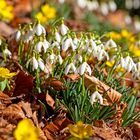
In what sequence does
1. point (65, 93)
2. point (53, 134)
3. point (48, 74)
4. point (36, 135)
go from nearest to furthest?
point (36, 135)
point (53, 134)
point (65, 93)
point (48, 74)

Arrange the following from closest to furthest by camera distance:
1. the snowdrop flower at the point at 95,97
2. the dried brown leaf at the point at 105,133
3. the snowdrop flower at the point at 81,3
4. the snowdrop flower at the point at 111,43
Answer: the dried brown leaf at the point at 105,133 < the snowdrop flower at the point at 95,97 < the snowdrop flower at the point at 111,43 < the snowdrop flower at the point at 81,3

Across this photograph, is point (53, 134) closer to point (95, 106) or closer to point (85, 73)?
point (95, 106)

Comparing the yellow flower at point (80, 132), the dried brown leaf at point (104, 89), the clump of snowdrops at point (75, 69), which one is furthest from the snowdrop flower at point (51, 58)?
the yellow flower at point (80, 132)

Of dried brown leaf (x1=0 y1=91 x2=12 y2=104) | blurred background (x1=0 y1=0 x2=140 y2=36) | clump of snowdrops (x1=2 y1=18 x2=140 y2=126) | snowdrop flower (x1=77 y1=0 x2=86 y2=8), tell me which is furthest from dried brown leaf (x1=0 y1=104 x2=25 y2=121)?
snowdrop flower (x1=77 y1=0 x2=86 y2=8)

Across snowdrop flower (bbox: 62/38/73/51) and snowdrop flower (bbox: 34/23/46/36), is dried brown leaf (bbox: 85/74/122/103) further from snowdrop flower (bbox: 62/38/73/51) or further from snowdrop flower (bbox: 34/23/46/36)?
snowdrop flower (bbox: 34/23/46/36)

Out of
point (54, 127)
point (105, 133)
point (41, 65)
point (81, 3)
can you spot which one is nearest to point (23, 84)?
point (41, 65)

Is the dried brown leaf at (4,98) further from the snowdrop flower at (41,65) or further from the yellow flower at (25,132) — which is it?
the yellow flower at (25,132)

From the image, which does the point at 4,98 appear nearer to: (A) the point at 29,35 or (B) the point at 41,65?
(B) the point at 41,65

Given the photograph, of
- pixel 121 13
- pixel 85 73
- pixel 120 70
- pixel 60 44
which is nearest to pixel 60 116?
pixel 85 73

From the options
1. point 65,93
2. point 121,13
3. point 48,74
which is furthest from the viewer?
point 121,13
